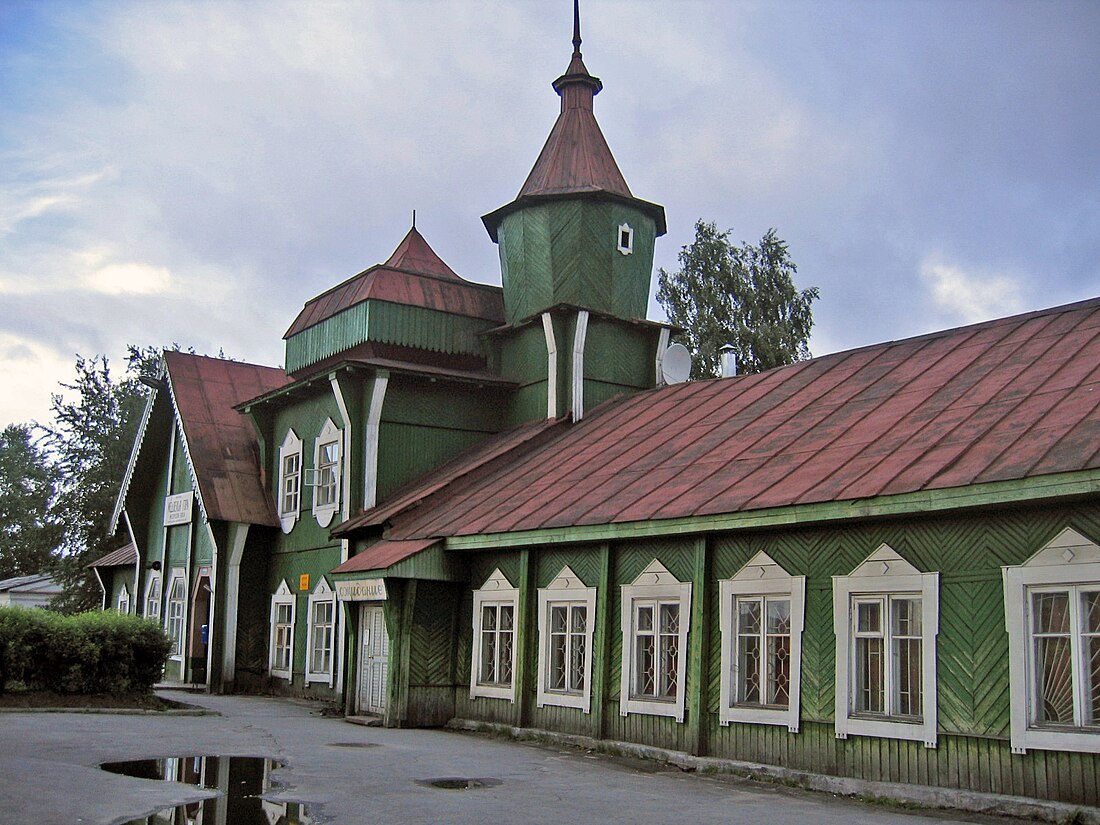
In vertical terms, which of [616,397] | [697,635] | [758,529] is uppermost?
[616,397]

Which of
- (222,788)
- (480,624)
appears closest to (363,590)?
(480,624)

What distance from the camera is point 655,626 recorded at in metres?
14.7

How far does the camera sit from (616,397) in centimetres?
2238

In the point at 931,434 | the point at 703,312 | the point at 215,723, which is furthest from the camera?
the point at 703,312

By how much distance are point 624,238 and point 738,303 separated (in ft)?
51.2

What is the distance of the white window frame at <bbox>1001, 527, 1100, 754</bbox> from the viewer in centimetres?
1019

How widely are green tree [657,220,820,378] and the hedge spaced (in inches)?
861

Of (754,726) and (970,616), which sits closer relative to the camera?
(970,616)

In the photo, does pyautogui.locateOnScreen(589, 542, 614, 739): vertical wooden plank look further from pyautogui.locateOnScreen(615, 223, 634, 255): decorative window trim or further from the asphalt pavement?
pyautogui.locateOnScreen(615, 223, 634, 255): decorative window trim

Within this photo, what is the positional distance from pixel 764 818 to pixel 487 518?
26.3 feet

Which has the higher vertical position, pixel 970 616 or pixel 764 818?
pixel 970 616

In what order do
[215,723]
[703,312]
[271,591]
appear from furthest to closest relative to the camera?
[703,312], [271,591], [215,723]

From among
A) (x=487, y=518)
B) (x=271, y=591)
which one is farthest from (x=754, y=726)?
(x=271, y=591)

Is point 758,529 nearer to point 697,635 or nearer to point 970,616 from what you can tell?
point 697,635
